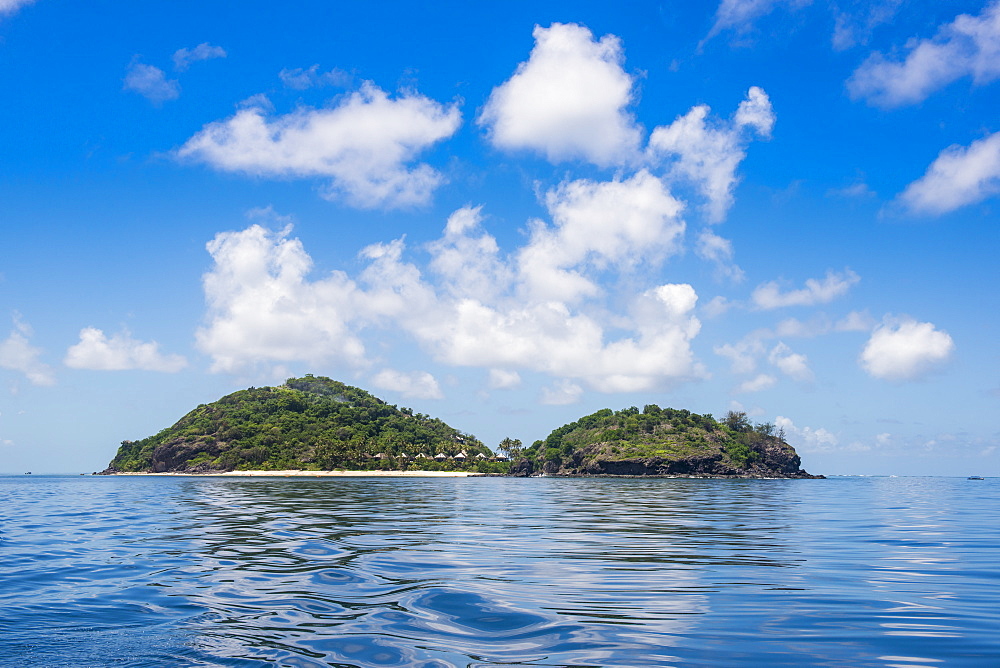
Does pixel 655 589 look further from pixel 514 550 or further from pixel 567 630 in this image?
pixel 514 550

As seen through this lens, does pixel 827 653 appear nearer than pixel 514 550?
Yes

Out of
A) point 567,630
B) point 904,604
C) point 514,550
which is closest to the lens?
point 567,630

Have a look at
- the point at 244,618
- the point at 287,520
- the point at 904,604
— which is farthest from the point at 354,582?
the point at 287,520

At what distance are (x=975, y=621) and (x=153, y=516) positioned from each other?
38.7 m

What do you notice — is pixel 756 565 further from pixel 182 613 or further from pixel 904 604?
pixel 182 613

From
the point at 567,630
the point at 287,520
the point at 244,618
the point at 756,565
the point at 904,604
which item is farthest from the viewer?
the point at 287,520

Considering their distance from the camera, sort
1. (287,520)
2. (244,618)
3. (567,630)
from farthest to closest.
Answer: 1. (287,520)
2. (244,618)
3. (567,630)

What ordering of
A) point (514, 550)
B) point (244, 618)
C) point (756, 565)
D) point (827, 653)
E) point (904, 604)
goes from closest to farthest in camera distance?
point (827, 653), point (244, 618), point (904, 604), point (756, 565), point (514, 550)

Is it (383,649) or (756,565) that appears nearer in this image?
(383,649)

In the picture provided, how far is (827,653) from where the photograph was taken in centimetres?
969

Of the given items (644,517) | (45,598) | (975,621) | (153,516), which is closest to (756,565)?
(975,621)

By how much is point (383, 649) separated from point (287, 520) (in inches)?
1059

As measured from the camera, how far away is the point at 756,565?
1828 centimetres

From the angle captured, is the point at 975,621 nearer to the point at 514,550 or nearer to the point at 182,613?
the point at 514,550
